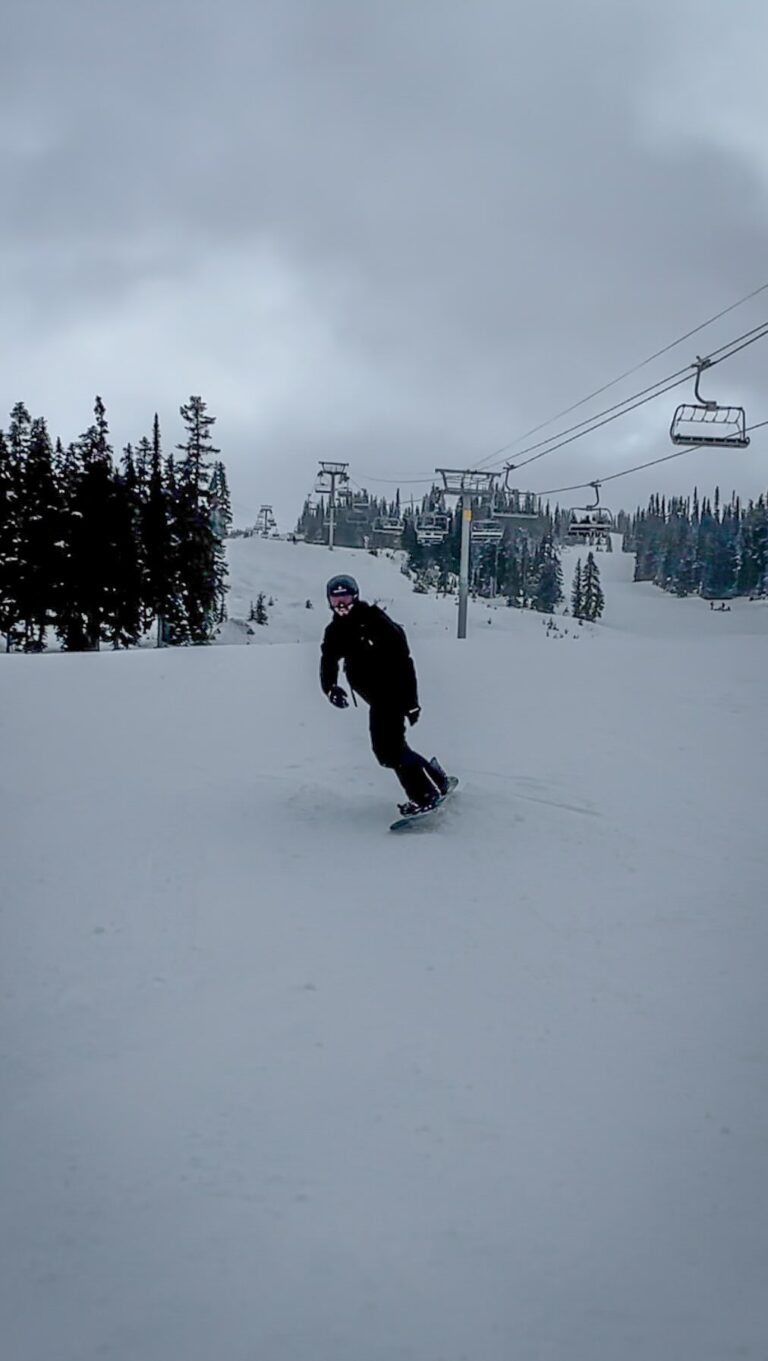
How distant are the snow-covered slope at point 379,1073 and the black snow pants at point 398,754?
0.40 m

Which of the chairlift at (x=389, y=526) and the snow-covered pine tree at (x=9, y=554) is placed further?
the chairlift at (x=389, y=526)

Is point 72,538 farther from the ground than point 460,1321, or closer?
farther from the ground

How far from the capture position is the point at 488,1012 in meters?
3.86

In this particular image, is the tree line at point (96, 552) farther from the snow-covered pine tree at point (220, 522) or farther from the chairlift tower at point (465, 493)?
the chairlift tower at point (465, 493)

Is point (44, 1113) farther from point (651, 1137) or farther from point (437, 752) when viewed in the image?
point (437, 752)

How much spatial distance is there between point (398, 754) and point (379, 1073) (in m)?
3.67

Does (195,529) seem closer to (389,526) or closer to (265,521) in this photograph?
(389,526)

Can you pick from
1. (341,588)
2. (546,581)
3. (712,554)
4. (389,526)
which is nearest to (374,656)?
(341,588)

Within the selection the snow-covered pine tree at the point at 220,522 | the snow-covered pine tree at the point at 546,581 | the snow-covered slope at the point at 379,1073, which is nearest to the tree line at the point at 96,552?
the snow-covered pine tree at the point at 220,522

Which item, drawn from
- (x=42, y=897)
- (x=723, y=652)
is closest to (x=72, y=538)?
(x=723, y=652)

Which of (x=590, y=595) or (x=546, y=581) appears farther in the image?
(x=546, y=581)

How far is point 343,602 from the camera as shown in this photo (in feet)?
22.9

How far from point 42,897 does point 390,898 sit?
2192 mm

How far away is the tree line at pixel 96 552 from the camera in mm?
37750
